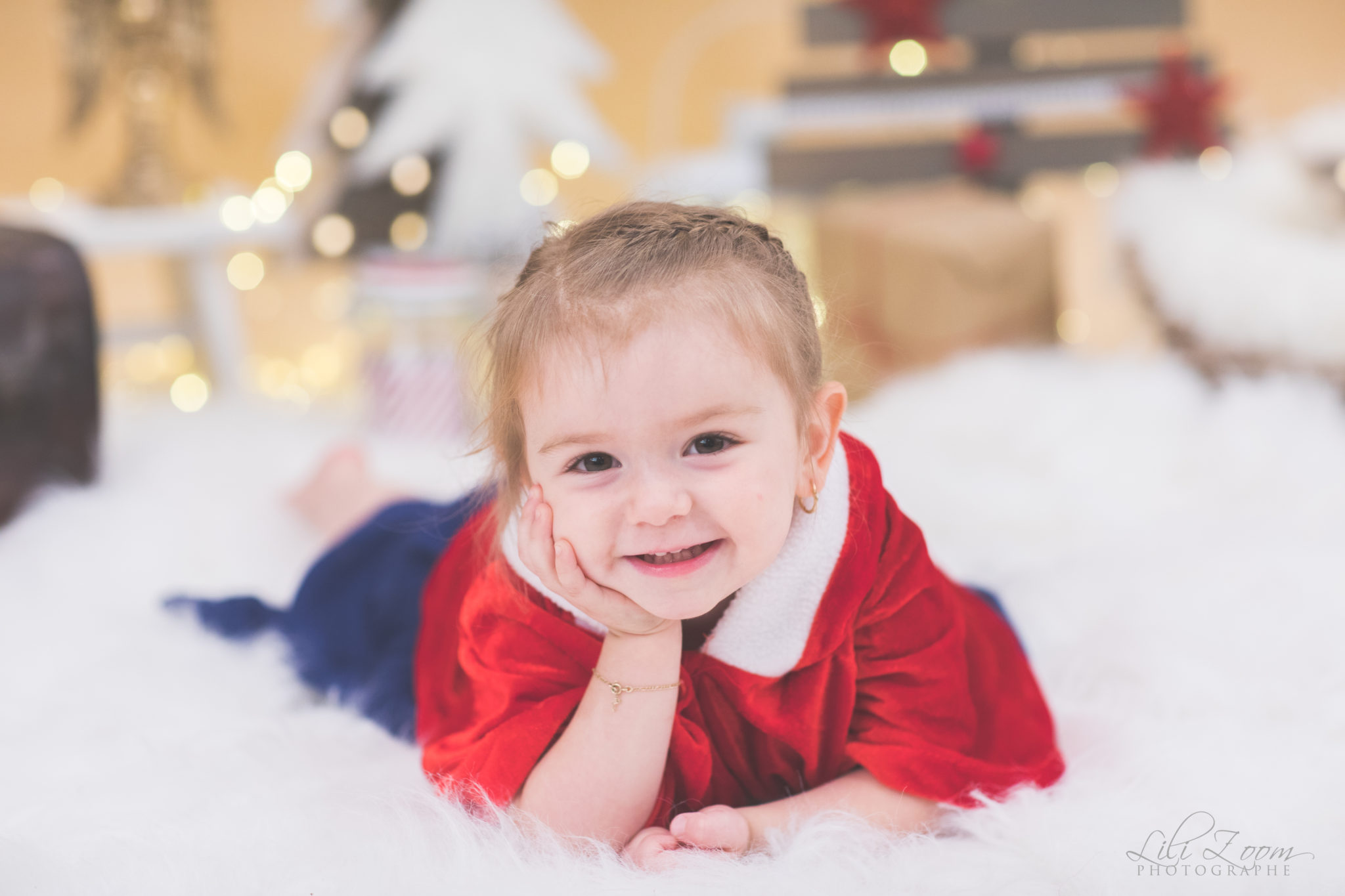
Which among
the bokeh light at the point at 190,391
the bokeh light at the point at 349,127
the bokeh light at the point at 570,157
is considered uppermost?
the bokeh light at the point at 349,127

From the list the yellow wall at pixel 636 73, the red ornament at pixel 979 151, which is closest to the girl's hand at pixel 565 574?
the red ornament at pixel 979 151

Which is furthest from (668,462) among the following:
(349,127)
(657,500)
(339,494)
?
(349,127)

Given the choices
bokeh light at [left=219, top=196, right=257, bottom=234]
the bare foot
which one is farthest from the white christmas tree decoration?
the bare foot

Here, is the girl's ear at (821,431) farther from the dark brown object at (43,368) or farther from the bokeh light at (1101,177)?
the bokeh light at (1101,177)

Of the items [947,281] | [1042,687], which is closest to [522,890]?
[1042,687]

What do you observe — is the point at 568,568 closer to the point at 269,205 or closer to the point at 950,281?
the point at 950,281

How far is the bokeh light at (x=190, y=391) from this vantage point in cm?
215

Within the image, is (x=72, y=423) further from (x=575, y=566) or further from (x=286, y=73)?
(x=286, y=73)

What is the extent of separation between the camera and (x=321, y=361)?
2.71m

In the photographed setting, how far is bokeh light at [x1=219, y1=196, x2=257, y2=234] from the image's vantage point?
200 centimetres

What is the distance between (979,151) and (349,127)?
133 cm

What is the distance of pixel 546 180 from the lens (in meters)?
2.49

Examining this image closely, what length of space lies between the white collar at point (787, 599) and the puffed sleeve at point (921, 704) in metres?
0.04

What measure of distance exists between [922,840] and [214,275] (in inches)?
68.9
